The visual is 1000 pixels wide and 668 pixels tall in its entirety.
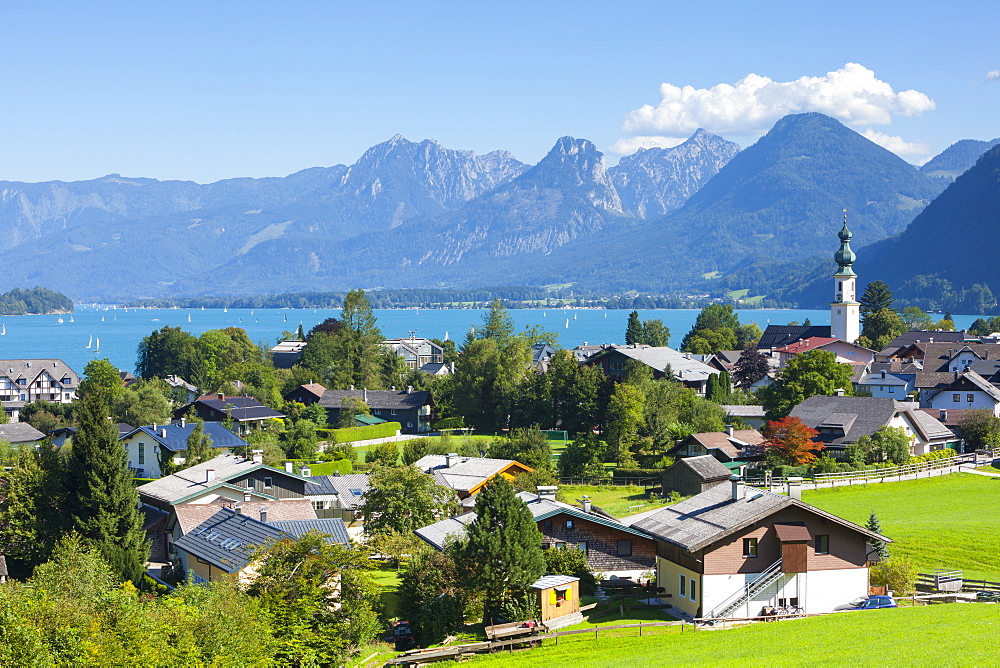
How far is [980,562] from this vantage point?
113 feet

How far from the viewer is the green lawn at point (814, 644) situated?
21.9 meters

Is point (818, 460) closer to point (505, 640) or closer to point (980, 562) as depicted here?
point (980, 562)

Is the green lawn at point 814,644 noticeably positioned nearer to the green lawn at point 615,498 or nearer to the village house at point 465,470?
the green lawn at point 615,498

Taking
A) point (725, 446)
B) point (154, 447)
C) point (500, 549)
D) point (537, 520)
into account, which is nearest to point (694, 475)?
point (725, 446)

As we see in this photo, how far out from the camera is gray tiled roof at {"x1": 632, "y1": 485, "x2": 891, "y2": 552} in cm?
3042

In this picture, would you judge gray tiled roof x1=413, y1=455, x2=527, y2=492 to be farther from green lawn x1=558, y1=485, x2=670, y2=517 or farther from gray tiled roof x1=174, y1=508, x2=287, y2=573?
gray tiled roof x1=174, y1=508, x2=287, y2=573

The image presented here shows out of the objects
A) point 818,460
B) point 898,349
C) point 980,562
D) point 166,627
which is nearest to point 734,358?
point 898,349

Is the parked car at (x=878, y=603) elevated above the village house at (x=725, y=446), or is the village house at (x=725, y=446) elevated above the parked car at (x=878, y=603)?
the village house at (x=725, y=446)

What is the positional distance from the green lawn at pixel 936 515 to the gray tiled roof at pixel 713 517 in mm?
5383

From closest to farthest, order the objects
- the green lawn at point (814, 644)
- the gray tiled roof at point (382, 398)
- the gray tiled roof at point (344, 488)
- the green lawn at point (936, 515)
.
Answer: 1. the green lawn at point (814, 644)
2. the green lawn at point (936, 515)
3. the gray tiled roof at point (344, 488)
4. the gray tiled roof at point (382, 398)

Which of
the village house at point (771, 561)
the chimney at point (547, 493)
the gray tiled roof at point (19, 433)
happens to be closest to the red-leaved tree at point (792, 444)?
the chimney at point (547, 493)

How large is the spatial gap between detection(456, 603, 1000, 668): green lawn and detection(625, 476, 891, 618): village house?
6.22ft

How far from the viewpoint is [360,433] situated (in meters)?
74.6

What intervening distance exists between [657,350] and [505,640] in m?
62.6
